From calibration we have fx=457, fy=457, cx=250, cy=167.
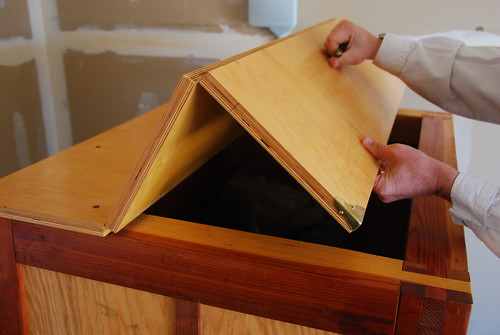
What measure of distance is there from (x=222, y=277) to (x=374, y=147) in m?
0.39

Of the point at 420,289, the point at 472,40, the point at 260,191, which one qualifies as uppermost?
the point at 472,40

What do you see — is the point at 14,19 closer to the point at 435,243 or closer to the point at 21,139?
the point at 21,139

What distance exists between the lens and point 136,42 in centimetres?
225

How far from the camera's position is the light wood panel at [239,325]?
29.0 inches

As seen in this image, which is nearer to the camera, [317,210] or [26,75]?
[317,210]

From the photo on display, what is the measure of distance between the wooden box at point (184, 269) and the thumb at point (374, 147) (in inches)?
1.2

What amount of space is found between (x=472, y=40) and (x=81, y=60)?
6.08 ft

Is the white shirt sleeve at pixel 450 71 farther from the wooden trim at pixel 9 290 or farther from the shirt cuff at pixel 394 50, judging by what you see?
the wooden trim at pixel 9 290

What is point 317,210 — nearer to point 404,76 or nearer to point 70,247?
point 404,76

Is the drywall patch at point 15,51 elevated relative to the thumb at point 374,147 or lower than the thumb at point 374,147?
elevated

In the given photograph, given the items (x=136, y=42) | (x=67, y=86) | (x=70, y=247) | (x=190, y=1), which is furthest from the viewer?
(x=67, y=86)

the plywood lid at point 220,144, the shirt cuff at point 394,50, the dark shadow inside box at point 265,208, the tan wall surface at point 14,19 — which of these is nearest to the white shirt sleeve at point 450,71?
the shirt cuff at point 394,50

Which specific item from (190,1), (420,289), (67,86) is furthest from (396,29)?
(67,86)

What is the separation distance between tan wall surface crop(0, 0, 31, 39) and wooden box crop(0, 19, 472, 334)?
1.38 m
